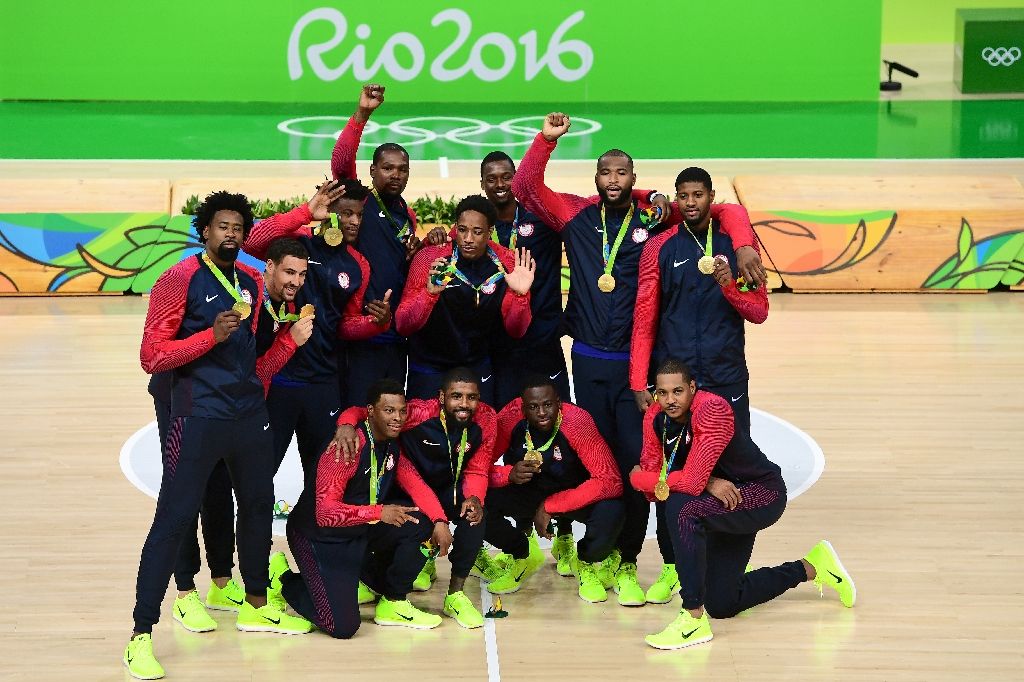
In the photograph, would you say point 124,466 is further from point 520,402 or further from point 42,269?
point 42,269

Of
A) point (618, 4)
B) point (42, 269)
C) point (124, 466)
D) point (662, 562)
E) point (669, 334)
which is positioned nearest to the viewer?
point (669, 334)

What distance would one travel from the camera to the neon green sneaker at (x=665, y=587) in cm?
773

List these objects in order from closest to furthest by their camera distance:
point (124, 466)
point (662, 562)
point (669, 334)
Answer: point (669, 334) < point (662, 562) < point (124, 466)

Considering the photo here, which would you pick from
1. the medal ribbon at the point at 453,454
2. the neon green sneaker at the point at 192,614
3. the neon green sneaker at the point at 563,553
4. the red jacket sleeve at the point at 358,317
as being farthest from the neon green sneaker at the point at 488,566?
the neon green sneaker at the point at 192,614

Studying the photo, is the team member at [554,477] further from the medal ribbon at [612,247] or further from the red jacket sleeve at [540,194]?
the red jacket sleeve at [540,194]

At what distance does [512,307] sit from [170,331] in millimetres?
1780

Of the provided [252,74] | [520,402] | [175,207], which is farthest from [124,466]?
[252,74]

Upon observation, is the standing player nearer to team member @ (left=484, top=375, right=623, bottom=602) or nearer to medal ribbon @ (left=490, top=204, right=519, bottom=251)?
team member @ (left=484, top=375, right=623, bottom=602)

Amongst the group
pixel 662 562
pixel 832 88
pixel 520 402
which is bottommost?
pixel 662 562

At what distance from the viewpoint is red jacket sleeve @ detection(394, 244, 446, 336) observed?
785 centimetres

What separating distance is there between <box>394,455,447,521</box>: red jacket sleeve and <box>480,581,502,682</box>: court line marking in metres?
0.56

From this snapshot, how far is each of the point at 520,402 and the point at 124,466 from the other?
2933mm

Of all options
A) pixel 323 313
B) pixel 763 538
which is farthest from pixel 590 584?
pixel 323 313

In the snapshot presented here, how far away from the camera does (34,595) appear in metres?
7.73
